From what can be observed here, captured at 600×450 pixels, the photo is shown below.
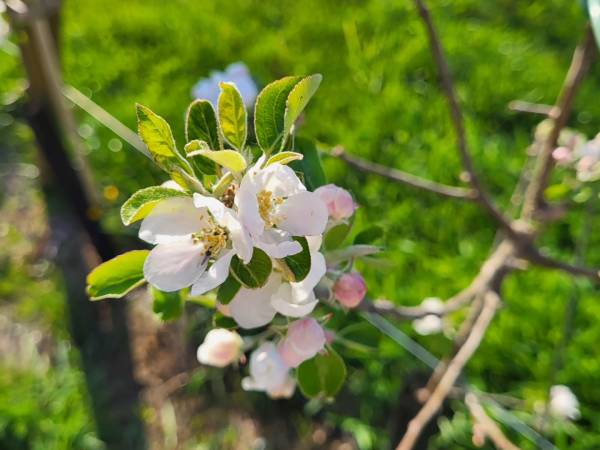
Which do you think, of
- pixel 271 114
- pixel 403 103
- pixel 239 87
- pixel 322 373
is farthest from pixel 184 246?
pixel 403 103

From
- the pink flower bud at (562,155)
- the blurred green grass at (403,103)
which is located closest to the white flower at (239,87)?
the pink flower bud at (562,155)

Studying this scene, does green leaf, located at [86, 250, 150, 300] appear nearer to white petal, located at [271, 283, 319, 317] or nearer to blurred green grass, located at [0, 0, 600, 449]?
white petal, located at [271, 283, 319, 317]

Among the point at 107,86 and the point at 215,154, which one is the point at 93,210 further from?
the point at 215,154

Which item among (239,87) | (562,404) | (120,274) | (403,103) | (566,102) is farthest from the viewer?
(403,103)

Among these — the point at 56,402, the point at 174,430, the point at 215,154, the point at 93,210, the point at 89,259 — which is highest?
the point at 215,154

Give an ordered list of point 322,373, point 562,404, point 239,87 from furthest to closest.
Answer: point 562,404 → point 239,87 → point 322,373

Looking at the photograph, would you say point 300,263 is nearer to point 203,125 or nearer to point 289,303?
point 289,303

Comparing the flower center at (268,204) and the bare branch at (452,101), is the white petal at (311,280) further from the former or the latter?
the bare branch at (452,101)

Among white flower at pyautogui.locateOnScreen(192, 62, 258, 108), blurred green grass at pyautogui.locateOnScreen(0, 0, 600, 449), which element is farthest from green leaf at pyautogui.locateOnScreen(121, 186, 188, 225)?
blurred green grass at pyautogui.locateOnScreen(0, 0, 600, 449)

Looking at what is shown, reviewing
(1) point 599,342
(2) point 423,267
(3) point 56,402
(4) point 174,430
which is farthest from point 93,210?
(1) point 599,342
